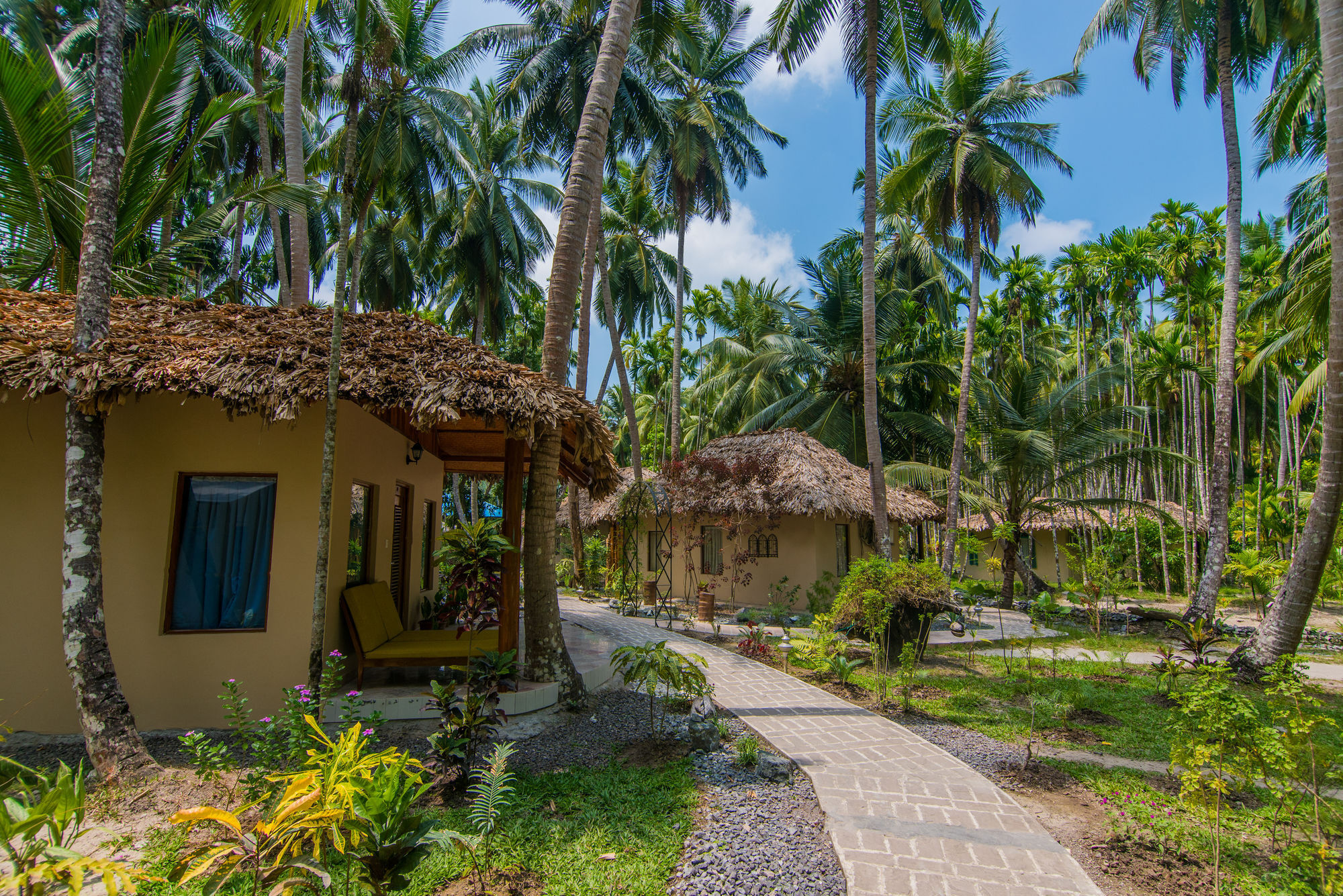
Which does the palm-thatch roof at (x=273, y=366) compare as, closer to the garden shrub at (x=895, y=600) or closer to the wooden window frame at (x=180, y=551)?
the wooden window frame at (x=180, y=551)

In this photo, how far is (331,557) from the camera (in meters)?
6.02

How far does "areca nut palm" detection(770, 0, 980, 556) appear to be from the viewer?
1175cm

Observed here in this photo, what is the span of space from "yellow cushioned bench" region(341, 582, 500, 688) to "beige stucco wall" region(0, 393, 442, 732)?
0.88 ft

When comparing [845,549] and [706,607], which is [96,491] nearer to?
[706,607]

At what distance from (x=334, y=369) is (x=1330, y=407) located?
9720 millimetres

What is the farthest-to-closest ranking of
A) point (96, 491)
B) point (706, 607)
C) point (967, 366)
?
1. point (967, 366)
2. point (706, 607)
3. point (96, 491)

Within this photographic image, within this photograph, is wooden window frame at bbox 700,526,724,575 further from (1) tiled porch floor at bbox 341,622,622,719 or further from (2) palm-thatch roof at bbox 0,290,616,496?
(2) palm-thatch roof at bbox 0,290,616,496

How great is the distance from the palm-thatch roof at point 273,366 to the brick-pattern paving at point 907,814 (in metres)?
3.33

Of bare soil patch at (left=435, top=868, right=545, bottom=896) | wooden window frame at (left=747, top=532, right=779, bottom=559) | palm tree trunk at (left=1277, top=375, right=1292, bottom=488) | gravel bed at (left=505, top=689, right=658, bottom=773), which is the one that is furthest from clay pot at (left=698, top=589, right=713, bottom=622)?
palm tree trunk at (left=1277, top=375, right=1292, bottom=488)

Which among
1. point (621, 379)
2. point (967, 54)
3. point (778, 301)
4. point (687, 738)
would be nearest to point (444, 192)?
point (621, 379)

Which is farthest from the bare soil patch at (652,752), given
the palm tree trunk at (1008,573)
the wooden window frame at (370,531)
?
the palm tree trunk at (1008,573)

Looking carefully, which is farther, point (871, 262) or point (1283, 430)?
point (1283, 430)

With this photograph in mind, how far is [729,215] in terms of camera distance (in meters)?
20.3

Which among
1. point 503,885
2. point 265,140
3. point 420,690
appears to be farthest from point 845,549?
point 265,140
